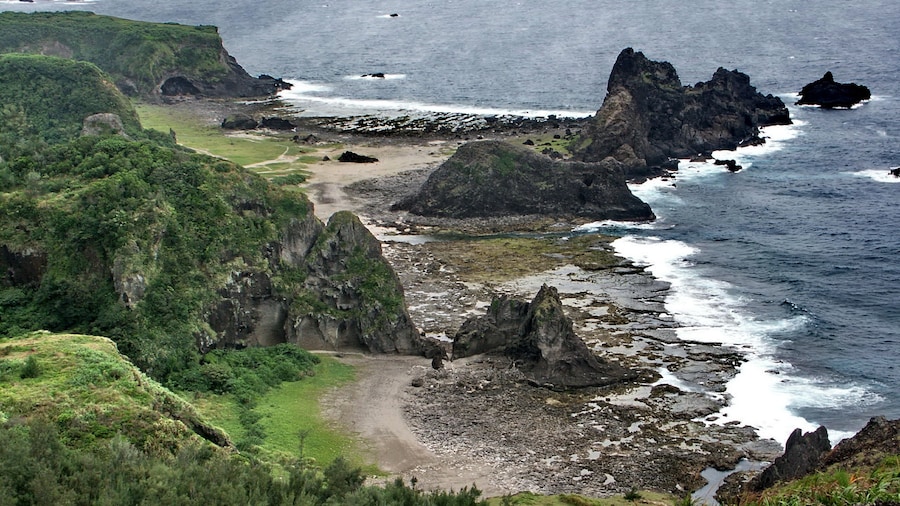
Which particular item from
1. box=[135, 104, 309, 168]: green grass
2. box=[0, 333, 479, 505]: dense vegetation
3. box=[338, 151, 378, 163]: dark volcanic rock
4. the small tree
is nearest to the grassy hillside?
box=[135, 104, 309, 168]: green grass

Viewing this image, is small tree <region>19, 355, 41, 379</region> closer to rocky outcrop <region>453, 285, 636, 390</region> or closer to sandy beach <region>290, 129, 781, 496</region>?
sandy beach <region>290, 129, 781, 496</region>

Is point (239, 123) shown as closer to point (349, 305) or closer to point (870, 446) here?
point (349, 305)

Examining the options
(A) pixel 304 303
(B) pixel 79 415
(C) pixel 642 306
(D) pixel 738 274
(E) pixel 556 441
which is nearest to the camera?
(B) pixel 79 415

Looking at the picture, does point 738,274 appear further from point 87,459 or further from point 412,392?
point 87,459

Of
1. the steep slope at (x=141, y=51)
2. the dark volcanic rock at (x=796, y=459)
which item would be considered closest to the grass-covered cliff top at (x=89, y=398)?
the dark volcanic rock at (x=796, y=459)

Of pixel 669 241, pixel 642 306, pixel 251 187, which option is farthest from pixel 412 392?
pixel 669 241

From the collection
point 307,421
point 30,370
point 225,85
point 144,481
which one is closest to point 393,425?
point 307,421

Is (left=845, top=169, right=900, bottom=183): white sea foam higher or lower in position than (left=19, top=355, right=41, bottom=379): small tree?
higher

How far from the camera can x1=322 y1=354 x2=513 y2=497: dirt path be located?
52.3 meters

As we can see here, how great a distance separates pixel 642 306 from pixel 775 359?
43.3 ft

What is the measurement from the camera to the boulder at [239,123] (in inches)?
5886

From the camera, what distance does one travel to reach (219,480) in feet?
115

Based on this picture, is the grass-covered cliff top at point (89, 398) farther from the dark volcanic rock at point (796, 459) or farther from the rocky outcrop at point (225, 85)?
the rocky outcrop at point (225, 85)

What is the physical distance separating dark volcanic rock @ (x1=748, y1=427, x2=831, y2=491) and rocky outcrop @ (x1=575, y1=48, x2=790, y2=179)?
7266 cm
